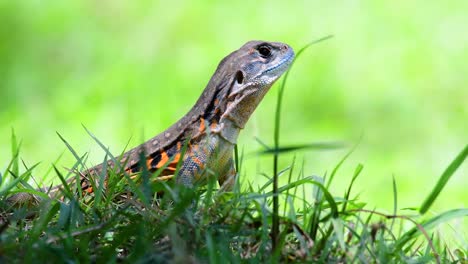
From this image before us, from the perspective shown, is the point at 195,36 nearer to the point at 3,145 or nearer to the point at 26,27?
the point at 26,27

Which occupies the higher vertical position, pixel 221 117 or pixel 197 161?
pixel 221 117

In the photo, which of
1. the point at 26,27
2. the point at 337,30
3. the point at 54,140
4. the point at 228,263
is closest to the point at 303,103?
the point at 337,30

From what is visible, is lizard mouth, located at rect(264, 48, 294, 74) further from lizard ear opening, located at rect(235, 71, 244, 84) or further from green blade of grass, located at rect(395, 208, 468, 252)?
green blade of grass, located at rect(395, 208, 468, 252)

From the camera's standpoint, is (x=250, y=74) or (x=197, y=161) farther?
(x=250, y=74)

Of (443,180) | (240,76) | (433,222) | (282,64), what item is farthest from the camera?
(282,64)

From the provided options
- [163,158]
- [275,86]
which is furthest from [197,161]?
[275,86]

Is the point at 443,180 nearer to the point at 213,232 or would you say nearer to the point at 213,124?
the point at 213,232

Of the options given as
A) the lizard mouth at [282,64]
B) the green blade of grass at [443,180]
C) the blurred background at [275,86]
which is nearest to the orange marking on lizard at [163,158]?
the lizard mouth at [282,64]
